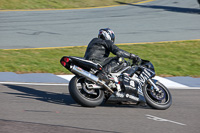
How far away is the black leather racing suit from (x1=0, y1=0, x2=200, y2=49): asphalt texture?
310 inches

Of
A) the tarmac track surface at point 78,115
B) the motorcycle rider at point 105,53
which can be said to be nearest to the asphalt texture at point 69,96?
the tarmac track surface at point 78,115

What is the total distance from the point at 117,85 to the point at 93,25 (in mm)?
13459

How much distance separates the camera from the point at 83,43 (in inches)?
644

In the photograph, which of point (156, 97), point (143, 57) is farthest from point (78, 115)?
Answer: point (143, 57)

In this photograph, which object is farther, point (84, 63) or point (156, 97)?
point (156, 97)

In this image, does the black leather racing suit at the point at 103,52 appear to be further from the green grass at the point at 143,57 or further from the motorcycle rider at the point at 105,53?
the green grass at the point at 143,57

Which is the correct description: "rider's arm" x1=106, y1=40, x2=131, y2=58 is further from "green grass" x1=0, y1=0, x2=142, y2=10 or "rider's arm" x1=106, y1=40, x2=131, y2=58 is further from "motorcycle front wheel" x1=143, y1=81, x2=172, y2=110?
"green grass" x1=0, y1=0, x2=142, y2=10

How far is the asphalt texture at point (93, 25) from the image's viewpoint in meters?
17.0

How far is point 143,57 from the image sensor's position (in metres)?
13.9

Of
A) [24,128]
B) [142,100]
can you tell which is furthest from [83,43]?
[24,128]

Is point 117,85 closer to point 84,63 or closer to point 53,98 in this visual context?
point 84,63

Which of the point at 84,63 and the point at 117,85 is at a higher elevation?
the point at 84,63

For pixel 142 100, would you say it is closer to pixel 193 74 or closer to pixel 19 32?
pixel 193 74

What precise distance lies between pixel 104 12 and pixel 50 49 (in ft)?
38.7
